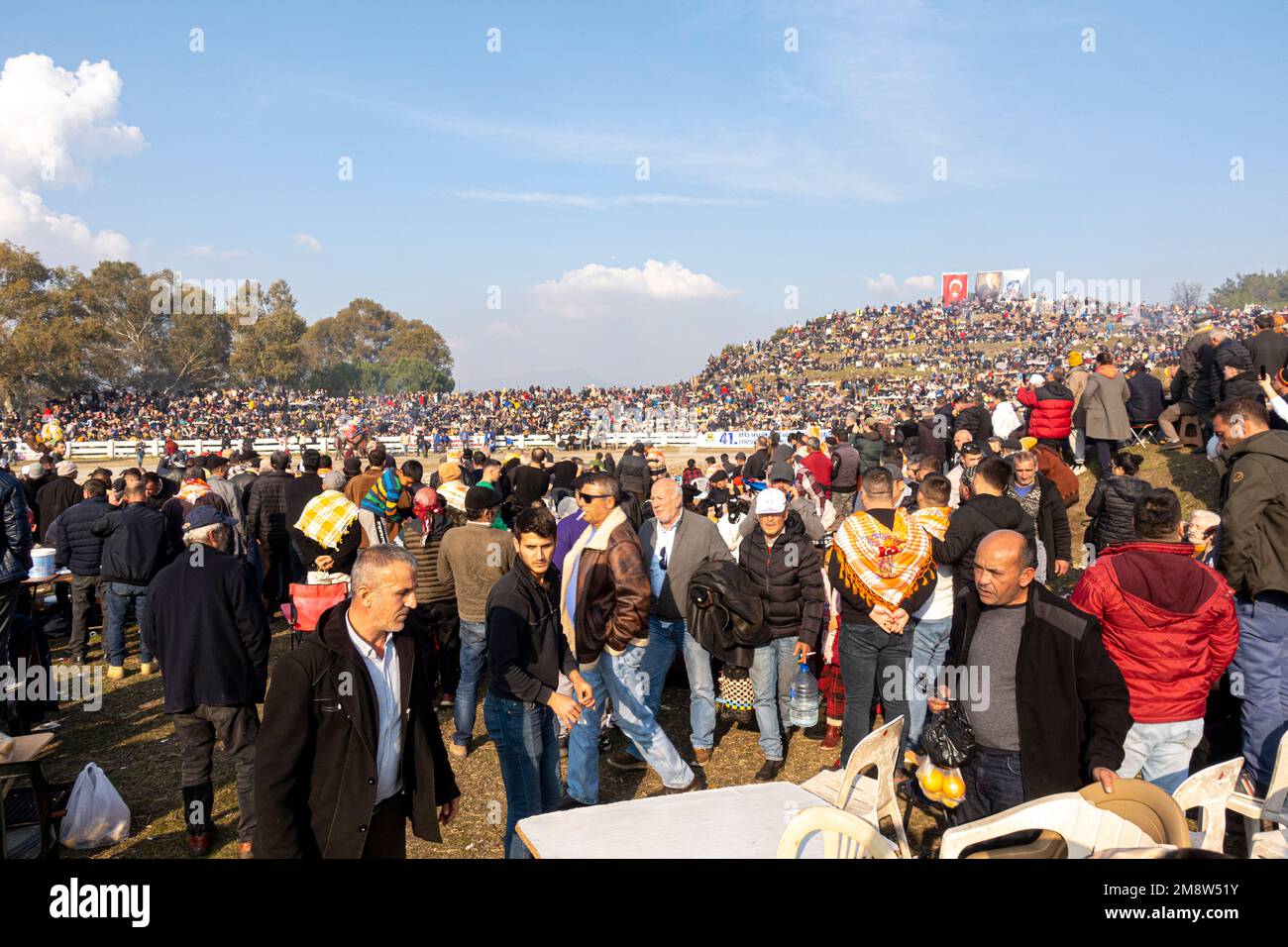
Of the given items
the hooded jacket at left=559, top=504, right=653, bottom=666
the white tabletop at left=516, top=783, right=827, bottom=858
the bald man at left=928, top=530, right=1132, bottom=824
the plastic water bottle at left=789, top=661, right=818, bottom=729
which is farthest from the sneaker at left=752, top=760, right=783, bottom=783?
the white tabletop at left=516, top=783, right=827, bottom=858

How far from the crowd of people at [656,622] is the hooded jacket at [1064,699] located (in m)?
0.01

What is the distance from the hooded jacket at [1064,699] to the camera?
10.6ft

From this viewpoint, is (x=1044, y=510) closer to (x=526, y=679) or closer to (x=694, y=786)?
(x=694, y=786)

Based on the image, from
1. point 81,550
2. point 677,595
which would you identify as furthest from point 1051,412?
point 81,550

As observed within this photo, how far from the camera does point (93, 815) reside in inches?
189

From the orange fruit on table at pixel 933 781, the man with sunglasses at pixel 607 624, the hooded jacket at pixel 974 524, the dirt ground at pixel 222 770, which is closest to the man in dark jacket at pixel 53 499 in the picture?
the dirt ground at pixel 222 770

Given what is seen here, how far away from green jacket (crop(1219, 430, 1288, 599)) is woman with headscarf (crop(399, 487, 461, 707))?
565 cm

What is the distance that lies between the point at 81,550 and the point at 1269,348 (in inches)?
552

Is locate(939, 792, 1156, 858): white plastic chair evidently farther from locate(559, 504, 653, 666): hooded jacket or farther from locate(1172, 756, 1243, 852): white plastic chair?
locate(559, 504, 653, 666): hooded jacket

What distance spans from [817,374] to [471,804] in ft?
154

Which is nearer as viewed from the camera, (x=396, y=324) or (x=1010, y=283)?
(x=1010, y=283)
